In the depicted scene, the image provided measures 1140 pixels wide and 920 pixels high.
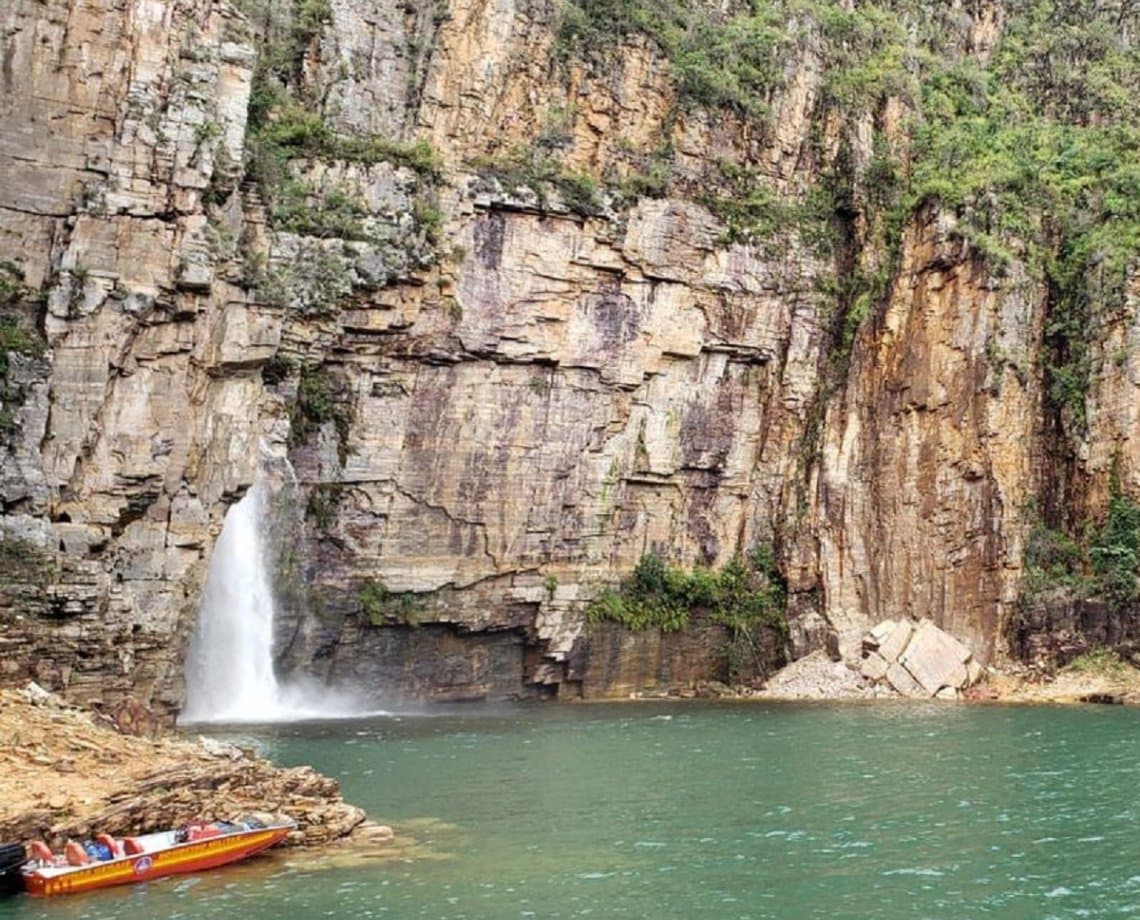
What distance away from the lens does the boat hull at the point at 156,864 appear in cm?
1670

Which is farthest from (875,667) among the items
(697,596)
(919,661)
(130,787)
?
(130,787)

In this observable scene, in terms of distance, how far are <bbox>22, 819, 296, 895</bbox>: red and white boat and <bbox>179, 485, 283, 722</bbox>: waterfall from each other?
1689 centimetres

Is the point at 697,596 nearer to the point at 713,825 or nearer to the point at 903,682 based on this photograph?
the point at 903,682

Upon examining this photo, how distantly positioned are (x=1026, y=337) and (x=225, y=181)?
26880 mm

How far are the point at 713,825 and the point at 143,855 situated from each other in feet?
27.5

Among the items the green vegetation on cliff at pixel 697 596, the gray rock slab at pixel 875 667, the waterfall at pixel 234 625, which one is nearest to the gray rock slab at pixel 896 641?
the gray rock slab at pixel 875 667

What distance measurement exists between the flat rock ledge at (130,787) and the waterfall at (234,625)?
13.2 meters

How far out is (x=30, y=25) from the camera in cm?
2848

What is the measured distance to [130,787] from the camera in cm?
1889

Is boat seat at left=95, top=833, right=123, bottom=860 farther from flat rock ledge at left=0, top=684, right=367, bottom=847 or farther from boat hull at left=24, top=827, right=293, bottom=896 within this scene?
flat rock ledge at left=0, top=684, right=367, bottom=847

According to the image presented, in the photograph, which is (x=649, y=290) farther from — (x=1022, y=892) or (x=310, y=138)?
(x=1022, y=892)

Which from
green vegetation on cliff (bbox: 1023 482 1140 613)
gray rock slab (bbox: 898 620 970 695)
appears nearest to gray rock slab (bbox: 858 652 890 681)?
gray rock slab (bbox: 898 620 970 695)

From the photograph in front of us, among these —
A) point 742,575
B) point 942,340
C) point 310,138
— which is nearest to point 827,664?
point 742,575

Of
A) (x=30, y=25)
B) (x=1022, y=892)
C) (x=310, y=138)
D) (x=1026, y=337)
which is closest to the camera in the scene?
(x=1022, y=892)
